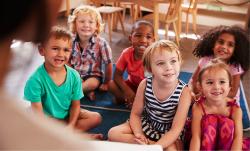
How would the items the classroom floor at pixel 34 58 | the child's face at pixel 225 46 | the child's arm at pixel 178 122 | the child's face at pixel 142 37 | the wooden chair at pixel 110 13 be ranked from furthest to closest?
the wooden chair at pixel 110 13 → the child's face at pixel 142 37 → the child's face at pixel 225 46 → the child's arm at pixel 178 122 → the classroom floor at pixel 34 58

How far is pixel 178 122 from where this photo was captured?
5.36 feet

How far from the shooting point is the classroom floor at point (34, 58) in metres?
0.30

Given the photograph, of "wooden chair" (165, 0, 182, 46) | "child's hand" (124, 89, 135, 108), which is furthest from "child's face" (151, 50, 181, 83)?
"wooden chair" (165, 0, 182, 46)

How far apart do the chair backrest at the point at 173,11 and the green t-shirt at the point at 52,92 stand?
182 cm

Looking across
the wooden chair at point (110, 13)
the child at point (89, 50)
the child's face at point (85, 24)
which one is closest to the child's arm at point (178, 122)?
the child at point (89, 50)

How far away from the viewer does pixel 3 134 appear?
262mm

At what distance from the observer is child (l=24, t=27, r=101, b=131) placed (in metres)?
1.74

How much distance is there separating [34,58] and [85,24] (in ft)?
6.62

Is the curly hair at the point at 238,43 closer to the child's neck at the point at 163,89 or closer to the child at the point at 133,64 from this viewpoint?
the child at the point at 133,64

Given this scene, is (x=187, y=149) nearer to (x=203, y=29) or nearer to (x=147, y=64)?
(x=147, y=64)

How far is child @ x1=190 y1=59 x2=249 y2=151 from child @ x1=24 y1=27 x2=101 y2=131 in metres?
0.58

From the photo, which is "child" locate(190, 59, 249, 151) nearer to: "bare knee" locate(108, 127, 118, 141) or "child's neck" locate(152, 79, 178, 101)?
"child's neck" locate(152, 79, 178, 101)

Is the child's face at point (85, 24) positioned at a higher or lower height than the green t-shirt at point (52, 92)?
higher

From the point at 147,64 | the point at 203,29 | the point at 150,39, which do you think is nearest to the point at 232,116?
the point at 147,64
